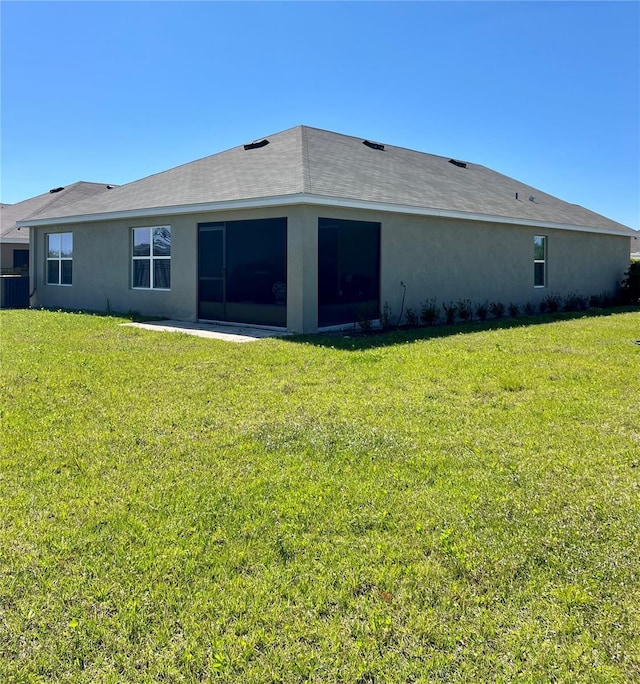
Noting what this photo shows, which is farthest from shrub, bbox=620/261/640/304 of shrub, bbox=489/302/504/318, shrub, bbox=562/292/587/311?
shrub, bbox=489/302/504/318

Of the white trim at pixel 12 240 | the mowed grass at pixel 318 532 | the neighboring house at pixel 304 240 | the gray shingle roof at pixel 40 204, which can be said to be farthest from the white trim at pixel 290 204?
the mowed grass at pixel 318 532

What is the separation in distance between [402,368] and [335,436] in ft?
10.7

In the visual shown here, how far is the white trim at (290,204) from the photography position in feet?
37.9

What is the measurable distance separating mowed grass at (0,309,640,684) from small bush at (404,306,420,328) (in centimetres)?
687

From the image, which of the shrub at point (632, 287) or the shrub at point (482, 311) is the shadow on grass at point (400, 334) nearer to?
the shrub at point (482, 311)

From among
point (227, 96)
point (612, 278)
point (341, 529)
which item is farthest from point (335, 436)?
point (612, 278)

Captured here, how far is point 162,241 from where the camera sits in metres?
15.1

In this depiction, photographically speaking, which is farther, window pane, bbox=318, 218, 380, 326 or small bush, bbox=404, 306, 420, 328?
small bush, bbox=404, 306, 420, 328

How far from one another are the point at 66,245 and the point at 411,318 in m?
11.6

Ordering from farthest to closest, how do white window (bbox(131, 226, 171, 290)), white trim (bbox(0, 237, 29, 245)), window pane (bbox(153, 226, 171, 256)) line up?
white trim (bbox(0, 237, 29, 245)) → white window (bbox(131, 226, 171, 290)) → window pane (bbox(153, 226, 171, 256))

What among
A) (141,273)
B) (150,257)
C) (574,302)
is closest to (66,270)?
(141,273)

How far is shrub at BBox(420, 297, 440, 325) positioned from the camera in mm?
14227

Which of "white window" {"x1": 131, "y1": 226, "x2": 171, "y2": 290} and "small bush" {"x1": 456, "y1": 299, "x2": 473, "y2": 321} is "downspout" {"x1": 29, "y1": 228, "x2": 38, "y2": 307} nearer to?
"white window" {"x1": 131, "y1": 226, "x2": 171, "y2": 290}

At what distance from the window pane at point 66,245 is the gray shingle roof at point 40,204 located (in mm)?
4410
